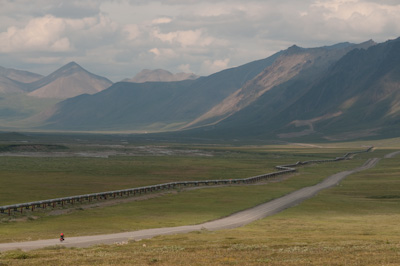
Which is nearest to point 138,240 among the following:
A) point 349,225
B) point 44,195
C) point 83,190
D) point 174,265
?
point 174,265

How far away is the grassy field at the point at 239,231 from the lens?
37.0 meters

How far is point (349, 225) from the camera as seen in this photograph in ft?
200

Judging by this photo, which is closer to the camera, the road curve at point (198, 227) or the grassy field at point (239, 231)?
the grassy field at point (239, 231)

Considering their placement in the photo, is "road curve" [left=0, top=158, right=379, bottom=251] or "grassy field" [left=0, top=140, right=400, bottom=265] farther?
"road curve" [left=0, top=158, right=379, bottom=251]

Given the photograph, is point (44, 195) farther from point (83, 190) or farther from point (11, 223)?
point (11, 223)

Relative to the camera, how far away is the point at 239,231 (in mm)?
55844

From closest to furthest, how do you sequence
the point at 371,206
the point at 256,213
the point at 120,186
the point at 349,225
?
the point at 349,225 → the point at 256,213 → the point at 371,206 → the point at 120,186

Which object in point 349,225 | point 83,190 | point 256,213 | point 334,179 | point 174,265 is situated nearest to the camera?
point 174,265

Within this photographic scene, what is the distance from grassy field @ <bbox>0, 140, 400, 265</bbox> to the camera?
37.0 m

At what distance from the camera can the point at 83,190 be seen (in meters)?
101

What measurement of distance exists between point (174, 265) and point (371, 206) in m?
56.6

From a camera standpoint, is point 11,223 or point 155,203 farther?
point 155,203

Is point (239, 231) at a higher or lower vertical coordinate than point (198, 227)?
higher

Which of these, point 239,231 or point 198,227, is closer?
point 239,231
